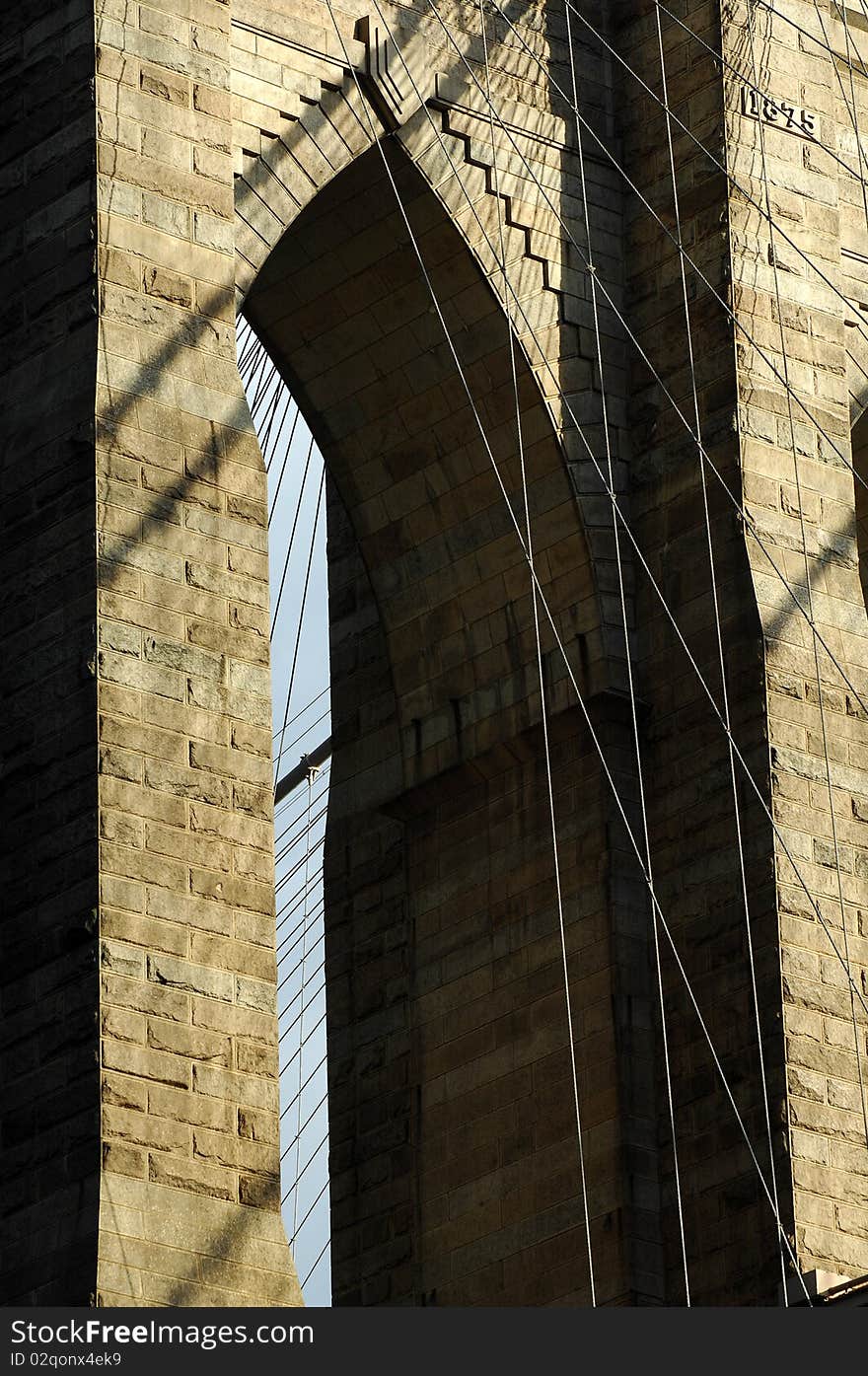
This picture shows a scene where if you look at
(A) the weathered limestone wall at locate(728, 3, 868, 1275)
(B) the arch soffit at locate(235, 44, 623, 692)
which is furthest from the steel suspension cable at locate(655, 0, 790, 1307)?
(B) the arch soffit at locate(235, 44, 623, 692)

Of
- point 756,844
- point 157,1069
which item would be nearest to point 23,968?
point 157,1069

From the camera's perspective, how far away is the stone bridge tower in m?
19.8

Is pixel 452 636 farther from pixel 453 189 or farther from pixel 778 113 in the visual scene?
pixel 778 113

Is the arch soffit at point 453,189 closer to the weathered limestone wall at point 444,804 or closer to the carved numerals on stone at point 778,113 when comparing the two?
the weathered limestone wall at point 444,804

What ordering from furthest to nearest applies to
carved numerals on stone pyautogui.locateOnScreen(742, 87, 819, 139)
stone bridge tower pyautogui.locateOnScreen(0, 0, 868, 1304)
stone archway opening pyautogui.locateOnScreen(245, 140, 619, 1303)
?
carved numerals on stone pyautogui.locateOnScreen(742, 87, 819, 139), stone archway opening pyautogui.locateOnScreen(245, 140, 619, 1303), stone bridge tower pyautogui.locateOnScreen(0, 0, 868, 1304)

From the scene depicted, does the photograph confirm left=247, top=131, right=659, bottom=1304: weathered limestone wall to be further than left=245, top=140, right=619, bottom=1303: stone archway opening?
No

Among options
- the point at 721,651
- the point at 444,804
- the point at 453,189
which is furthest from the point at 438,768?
the point at 453,189

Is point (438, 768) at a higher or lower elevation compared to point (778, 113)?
lower

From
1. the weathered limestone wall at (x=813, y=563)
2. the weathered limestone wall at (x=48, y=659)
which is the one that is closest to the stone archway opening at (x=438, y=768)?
the weathered limestone wall at (x=813, y=563)

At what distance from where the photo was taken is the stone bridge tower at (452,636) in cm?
1984

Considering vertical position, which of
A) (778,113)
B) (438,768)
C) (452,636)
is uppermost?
(778,113)

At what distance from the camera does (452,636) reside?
82.6ft

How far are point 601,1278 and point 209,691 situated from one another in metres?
5.12

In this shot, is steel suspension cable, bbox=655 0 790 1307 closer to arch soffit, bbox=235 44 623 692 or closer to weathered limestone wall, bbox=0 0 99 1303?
arch soffit, bbox=235 44 623 692
